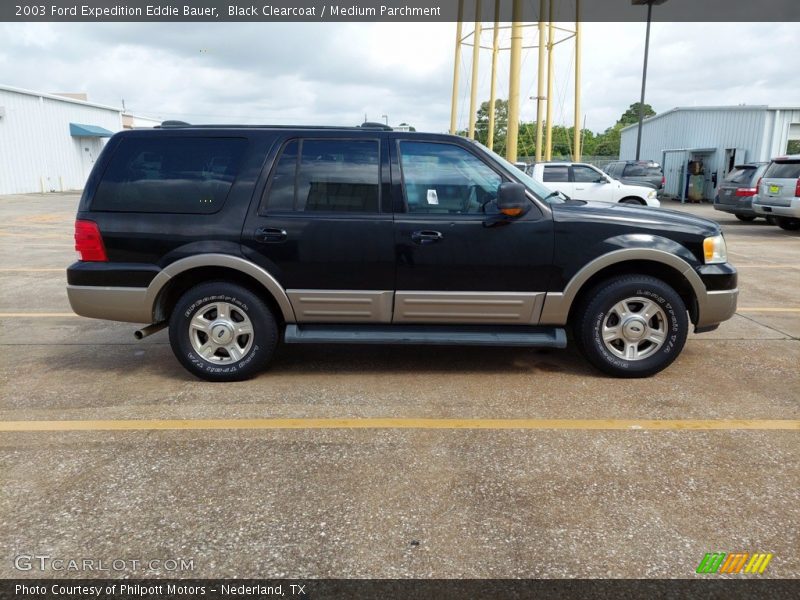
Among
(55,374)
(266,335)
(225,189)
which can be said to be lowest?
(55,374)

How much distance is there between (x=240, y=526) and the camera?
111 inches

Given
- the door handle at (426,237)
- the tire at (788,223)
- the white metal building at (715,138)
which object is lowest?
the tire at (788,223)

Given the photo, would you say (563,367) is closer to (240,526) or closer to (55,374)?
(240,526)

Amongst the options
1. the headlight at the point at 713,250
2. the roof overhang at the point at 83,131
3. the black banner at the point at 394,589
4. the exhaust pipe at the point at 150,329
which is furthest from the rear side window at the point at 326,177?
the roof overhang at the point at 83,131

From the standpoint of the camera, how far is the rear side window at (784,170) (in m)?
14.1

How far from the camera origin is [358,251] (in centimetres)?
452

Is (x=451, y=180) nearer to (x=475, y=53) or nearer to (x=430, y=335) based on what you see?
(x=430, y=335)

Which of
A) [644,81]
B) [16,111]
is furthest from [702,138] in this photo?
[16,111]

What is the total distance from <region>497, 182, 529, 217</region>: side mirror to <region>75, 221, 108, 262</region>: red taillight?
9.41 feet

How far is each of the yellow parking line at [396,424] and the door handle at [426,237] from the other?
1290 millimetres

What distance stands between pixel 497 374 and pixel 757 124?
2475 centimetres

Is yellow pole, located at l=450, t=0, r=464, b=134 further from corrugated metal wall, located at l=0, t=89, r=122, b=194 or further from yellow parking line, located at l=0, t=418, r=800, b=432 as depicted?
yellow parking line, located at l=0, t=418, r=800, b=432

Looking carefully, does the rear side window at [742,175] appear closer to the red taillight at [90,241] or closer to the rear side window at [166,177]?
the rear side window at [166,177]

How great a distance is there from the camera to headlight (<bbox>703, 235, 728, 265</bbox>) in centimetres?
464
